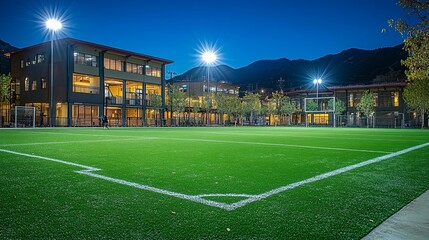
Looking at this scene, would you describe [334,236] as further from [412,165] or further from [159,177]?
[412,165]

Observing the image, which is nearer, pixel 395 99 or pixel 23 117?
pixel 23 117

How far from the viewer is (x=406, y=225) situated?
11.4ft

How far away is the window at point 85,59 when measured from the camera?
4747 centimetres

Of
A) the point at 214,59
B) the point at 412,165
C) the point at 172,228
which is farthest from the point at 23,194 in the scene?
the point at 214,59

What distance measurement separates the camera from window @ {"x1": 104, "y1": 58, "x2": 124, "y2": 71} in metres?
52.1

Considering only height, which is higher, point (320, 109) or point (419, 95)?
point (419, 95)

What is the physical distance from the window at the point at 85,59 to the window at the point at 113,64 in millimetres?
2168

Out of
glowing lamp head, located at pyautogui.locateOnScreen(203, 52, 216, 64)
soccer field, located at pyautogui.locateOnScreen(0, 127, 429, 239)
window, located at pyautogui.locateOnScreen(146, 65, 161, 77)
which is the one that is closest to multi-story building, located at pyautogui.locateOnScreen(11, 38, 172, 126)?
window, located at pyautogui.locateOnScreen(146, 65, 161, 77)

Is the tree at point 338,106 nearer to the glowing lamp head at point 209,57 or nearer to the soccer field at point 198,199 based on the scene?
the glowing lamp head at point 209,57

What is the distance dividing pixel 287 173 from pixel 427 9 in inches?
199

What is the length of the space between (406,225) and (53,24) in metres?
Answer: 42.0

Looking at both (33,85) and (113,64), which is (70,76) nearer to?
(33,85)

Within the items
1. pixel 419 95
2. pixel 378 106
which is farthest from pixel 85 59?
pixel 378 106

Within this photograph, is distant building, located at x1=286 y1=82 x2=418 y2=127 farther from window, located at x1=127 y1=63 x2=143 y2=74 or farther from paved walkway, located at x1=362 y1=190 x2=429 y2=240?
paved walkway, located at x1=362 y1=190 x2=429 y2=240
